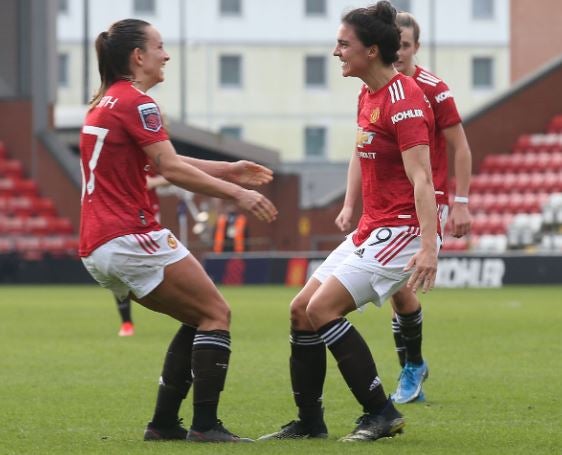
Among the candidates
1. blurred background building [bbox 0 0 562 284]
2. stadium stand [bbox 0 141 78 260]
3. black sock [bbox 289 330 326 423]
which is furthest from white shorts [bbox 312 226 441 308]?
stadium stand [bbox 0 141 78 260]

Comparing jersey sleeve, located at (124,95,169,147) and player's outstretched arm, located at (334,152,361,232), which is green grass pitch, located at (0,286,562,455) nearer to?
player's outstretched arm, located at (334,152,361,232)

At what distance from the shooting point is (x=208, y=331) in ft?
24.7

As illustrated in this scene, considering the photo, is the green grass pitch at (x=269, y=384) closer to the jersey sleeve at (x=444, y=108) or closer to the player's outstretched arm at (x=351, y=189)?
the player's outstretched arm at (x=351, y=189)

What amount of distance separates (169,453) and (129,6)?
71693 millimetres

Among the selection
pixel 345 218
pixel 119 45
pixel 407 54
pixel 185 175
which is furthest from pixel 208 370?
pixel 407 54

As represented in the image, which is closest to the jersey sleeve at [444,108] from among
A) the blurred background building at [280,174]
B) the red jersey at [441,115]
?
the red jersey at [441,115]

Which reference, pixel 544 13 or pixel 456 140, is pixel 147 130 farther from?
pixel 544 13

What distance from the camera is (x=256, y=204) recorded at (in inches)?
279

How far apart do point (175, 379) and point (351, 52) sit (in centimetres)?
190

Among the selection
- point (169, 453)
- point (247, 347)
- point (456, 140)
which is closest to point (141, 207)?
point (169, 453)

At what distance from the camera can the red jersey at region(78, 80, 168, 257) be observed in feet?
24.0

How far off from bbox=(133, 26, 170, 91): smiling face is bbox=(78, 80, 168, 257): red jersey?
11cm

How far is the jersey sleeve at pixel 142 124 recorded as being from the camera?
7277mm

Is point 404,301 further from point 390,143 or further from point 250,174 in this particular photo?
point 250,174
